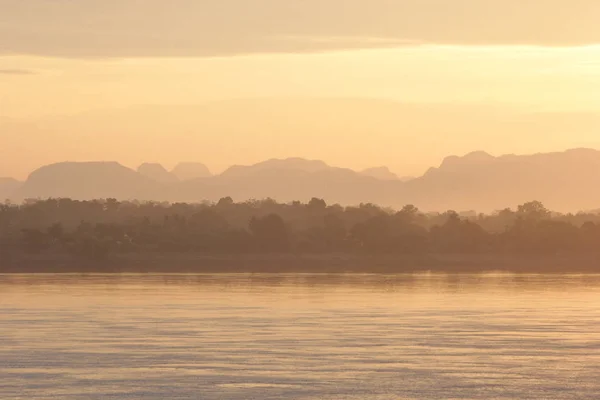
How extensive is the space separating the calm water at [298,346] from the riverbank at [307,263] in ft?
225

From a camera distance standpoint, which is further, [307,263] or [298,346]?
[307,263]

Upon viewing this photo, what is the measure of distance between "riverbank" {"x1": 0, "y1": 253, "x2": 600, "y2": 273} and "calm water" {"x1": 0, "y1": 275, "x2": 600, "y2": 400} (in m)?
68.4

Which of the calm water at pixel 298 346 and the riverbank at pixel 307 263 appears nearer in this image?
the calm water at pixel 298 346

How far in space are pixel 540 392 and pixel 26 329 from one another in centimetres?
2605

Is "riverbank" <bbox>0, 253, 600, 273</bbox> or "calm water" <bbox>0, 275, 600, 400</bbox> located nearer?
"calm water" <bbox>0, 275, 600, 400</bbox>

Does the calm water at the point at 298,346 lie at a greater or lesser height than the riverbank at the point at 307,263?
lesser

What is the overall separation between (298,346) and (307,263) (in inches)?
4800

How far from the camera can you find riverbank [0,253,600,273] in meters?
156

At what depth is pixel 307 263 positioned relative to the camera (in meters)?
173

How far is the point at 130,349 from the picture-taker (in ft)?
164

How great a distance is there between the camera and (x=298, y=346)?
167ft

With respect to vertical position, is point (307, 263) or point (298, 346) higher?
point (307, 263)

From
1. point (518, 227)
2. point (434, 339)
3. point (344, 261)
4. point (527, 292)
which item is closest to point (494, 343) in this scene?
point (434, 339)

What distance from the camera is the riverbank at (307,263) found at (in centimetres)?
15625
